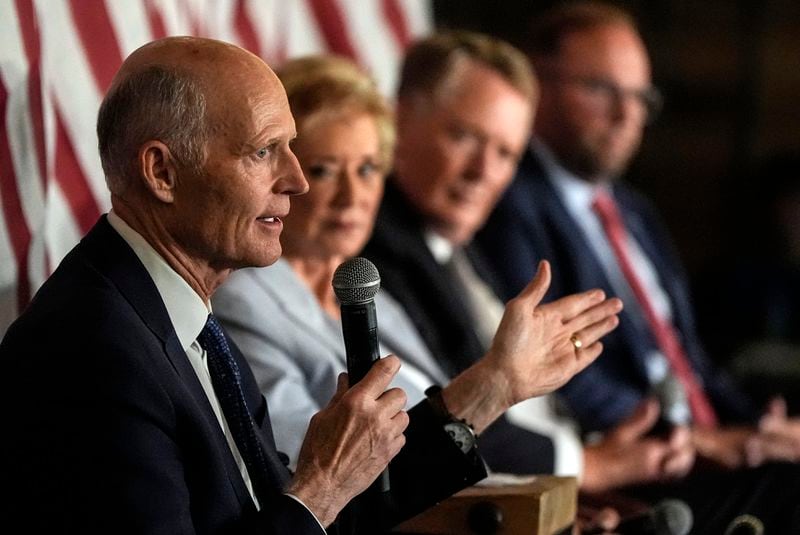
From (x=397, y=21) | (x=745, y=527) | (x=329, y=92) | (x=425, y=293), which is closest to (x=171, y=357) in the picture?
(x=329, y=92)

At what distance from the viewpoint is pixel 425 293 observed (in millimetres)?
2580

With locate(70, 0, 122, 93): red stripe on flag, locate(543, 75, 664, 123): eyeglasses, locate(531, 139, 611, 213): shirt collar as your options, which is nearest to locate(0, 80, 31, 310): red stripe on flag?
locate(70, 0, 122, 93): red stripe on flag

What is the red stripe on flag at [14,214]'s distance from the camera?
1859mm

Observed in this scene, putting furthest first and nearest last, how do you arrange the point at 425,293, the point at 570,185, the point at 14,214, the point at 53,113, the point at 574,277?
the point at 570,185 < the point at 574,277 < the point at 425,293 < the point at 53,113 < the point at 14,214

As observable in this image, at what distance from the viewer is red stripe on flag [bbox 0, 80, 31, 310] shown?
1859 millimetres

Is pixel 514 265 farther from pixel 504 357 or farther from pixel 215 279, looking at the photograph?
pixel 215 279

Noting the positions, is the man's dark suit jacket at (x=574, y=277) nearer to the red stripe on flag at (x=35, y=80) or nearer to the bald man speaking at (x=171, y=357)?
the red stripe on flag at (x=35, y=80)

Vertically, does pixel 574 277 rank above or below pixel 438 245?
below

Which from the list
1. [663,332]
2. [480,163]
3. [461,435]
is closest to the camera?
[461,435]

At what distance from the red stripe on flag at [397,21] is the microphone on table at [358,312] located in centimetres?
237

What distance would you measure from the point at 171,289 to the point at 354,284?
0.72ft

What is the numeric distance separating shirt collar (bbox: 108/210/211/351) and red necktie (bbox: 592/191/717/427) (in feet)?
6.55

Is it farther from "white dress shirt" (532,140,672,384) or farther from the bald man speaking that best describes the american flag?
"white dress shirt" (532,140,672,384)

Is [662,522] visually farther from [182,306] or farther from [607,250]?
[607,250]
